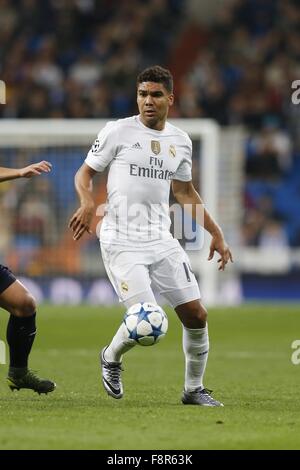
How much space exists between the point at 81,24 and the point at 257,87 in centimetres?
428

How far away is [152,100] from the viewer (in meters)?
8.36

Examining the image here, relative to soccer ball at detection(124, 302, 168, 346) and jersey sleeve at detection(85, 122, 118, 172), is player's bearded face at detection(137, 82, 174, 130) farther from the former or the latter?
soccer ball at detection(124, 302, 168, 346)

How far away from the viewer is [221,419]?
24.7 ft

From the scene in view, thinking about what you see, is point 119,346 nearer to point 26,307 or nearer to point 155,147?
point 26,307

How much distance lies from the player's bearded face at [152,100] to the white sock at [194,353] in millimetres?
1514

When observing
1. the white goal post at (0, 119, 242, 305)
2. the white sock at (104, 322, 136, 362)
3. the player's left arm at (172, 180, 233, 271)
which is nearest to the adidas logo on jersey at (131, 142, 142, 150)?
the player's left arm at (172, 180, 233, 271)

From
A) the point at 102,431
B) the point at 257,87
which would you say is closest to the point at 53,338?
the point at 102,431

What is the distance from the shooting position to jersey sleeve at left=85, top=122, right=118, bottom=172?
8.36 metres

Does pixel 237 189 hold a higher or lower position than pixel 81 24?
lower

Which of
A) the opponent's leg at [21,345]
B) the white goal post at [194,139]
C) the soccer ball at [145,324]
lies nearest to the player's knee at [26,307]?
the opponent's leg at [21,345]

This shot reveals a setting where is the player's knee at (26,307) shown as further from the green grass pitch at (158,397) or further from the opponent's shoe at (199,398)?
the opponent's shoe at (199,398)

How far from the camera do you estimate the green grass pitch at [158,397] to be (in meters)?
6.65
